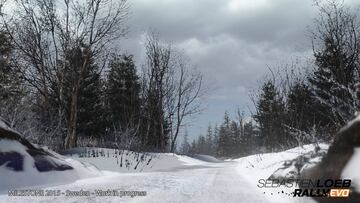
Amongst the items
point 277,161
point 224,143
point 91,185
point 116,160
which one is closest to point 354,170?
point 91,185

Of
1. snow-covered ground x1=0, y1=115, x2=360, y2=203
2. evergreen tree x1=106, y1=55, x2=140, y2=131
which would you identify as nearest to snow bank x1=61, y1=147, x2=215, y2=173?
snow-covered ground x1=0, y1=115, x2=360, y2=203

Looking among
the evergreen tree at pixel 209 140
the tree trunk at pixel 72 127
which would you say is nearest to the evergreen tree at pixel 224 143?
the evergreen tree at pixel 209 140

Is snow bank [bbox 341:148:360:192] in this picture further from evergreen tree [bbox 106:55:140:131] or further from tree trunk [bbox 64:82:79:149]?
evergreen tree [bbox 106:55:140:131]

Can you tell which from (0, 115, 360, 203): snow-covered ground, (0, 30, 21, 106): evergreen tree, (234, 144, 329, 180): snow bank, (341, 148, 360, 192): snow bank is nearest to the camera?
(341, 148, 360, 192): snow bank

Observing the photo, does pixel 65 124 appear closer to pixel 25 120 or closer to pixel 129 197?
pixel 25 120

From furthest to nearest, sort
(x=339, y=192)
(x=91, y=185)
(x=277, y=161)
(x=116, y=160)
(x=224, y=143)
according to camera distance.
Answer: (x=224, y=143) < (x=116, y=160) < (x=277, y=161) < (x=91, y=185) < (x=339, y=192)

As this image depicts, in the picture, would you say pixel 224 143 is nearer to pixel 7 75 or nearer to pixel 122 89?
pixel 122 89

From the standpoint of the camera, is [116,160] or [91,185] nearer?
[91,185]

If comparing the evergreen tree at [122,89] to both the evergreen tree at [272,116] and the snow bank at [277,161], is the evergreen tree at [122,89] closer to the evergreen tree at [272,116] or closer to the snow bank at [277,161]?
A: the evergreen tree at [272,116]

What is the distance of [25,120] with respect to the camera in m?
18.7

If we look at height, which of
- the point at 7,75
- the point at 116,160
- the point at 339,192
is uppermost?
the point at 7,75

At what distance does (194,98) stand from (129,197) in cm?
4006

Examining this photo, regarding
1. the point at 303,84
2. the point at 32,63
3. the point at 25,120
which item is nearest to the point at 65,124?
the point at 32,63

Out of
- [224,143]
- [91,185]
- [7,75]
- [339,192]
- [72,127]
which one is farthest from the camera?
[224,143]
